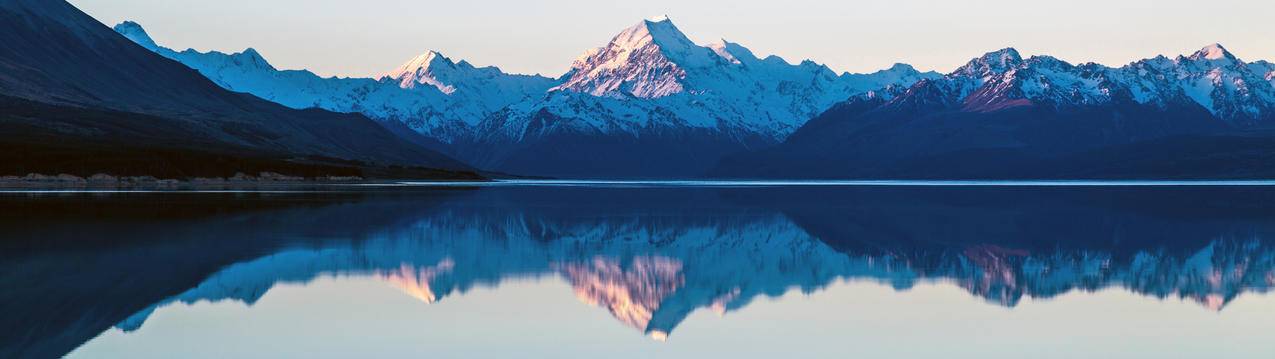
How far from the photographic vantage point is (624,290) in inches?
1574

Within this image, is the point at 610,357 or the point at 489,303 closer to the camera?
the point at 610,357

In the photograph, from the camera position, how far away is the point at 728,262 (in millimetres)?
50812

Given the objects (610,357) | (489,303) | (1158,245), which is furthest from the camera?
(1158,245)

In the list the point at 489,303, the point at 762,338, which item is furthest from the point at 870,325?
the point at 489,303

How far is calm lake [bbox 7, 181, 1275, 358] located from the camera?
94.9ft

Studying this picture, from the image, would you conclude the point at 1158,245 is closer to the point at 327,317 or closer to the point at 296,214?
the point at 327,317

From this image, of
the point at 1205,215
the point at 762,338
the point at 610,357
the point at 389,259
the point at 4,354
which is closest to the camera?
the point at 4,354

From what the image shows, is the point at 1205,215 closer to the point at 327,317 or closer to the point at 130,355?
the point at 327,317

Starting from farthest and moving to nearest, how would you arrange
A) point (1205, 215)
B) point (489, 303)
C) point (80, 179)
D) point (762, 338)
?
1. point (80, 179)
2. point (1205, 215)
3. point (489, 303)
4. point (762, 338)

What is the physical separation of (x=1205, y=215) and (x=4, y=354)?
83.2 m

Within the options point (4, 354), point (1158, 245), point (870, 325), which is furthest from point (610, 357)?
point (1158, 245)

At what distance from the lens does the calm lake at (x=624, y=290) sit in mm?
28922

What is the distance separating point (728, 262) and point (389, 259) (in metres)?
13.2

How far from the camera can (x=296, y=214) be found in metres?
83.4
